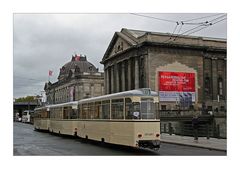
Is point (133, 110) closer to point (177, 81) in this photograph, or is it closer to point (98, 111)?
point (98, 111)

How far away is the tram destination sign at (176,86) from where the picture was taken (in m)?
59.0

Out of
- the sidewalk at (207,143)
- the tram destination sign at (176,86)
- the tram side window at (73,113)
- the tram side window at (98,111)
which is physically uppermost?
the tram destination sign at (176,86)

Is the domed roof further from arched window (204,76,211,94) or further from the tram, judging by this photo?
the tram

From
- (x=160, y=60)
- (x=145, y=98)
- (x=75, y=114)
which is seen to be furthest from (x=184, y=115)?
(x=145, y=98)

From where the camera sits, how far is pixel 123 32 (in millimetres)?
67938

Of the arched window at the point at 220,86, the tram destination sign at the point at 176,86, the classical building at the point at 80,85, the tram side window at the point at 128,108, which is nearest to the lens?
the tram side window at the point at 128,108

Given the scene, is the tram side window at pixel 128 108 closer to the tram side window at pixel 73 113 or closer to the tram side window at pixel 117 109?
the tram side window at pixel 117 109

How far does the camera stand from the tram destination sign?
5897cm

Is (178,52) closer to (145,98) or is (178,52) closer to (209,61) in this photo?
(209,61)

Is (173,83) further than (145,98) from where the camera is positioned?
Yes

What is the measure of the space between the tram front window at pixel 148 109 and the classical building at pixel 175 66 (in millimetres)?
37550

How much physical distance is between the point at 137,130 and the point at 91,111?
692cm

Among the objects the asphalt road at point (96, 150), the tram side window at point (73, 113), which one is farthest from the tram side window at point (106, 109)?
the tram side window at point (73, 113)

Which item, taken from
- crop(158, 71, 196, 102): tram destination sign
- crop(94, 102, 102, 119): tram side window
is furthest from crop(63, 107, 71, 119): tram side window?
crop(158, 71, 196, 102): tram destination sign
